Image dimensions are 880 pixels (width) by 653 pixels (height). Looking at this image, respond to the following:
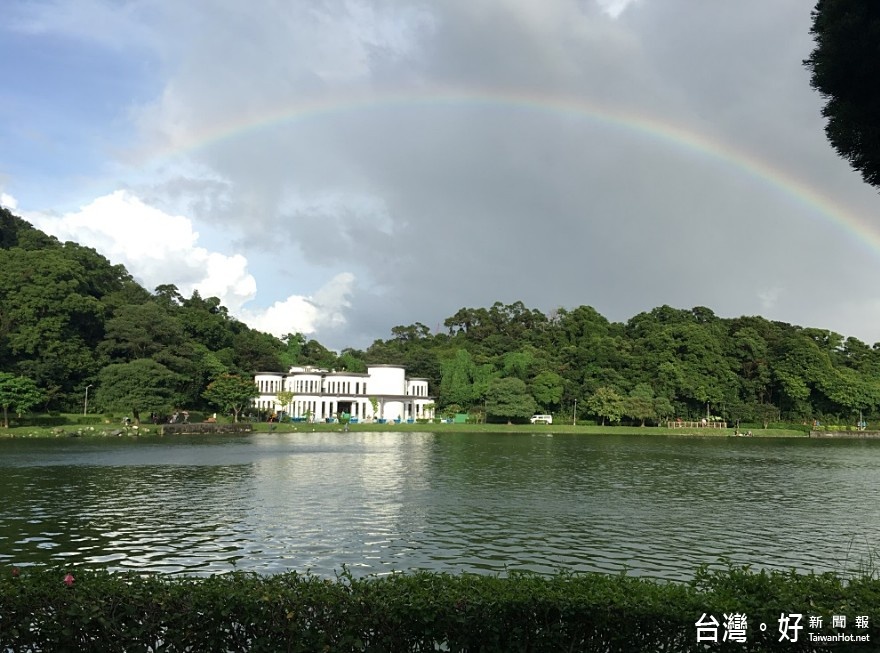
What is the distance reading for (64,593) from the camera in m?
6.04

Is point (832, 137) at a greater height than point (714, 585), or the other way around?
point (832, 137)

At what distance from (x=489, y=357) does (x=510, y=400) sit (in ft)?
69.9

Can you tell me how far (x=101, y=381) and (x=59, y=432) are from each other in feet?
34.1

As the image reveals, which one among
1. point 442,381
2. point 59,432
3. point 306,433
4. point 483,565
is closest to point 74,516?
point 483,565

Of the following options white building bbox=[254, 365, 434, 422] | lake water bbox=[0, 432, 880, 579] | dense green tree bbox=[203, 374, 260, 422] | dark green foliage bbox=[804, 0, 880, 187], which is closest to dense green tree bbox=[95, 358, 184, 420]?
dense green tree bbox=[203, 374, 260, 422]

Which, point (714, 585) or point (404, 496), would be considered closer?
point (714, 585)

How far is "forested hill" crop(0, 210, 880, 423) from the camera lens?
2709 inches

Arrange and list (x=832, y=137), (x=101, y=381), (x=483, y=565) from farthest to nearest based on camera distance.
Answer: (x=101, y=381)
(x=483, y=565)
(x=832, y=137)

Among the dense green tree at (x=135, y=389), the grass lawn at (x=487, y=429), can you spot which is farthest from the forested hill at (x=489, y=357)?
the grass lawn at (x=487, y=429)

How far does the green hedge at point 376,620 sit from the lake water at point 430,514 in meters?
6.70

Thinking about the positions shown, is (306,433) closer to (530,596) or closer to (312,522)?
(312,522)

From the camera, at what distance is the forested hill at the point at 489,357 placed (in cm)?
6881

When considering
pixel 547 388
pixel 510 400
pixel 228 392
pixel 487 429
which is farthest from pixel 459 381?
pixel 228 392

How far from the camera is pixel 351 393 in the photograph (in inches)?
4055
